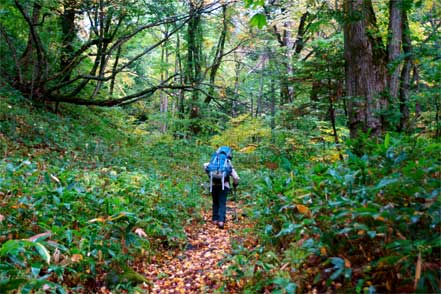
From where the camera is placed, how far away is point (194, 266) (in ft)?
15.8

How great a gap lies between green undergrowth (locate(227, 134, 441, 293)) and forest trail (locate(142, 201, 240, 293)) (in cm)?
44

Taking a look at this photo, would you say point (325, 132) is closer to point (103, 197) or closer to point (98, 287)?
point (103, 197)

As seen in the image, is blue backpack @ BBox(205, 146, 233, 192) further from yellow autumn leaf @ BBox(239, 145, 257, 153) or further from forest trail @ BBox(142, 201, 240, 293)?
yellow autumn leaf @ BBox(239, 145, 257, 153)

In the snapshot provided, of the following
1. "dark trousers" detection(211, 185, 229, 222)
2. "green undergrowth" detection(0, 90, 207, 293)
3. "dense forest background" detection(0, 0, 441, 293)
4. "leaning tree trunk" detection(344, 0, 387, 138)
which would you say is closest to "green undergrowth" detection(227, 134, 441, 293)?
"dense forest background" detection(0, 0, 441, 293)

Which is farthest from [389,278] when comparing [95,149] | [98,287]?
[95,149]

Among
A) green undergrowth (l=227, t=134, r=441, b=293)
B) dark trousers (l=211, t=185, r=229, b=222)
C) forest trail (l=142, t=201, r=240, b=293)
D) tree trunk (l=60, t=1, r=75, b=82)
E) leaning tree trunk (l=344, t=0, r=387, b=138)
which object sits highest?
tree trunk (l=60, t=1, r=75, b=82)

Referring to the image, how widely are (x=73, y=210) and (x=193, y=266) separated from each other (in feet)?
5.86

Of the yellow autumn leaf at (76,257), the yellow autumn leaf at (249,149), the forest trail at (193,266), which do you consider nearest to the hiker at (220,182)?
the forest trail at (193,266)

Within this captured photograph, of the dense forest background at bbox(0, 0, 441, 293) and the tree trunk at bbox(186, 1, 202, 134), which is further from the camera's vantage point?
the tree trunk at bbox(186, 1, 202, 134)

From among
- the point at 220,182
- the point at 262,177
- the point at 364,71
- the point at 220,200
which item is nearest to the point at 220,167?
the point at 220,182

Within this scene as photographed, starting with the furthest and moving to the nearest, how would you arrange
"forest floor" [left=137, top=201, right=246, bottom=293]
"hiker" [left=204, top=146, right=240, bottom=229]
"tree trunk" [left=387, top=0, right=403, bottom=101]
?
"hiker" [left=204, top=146, right=240, bottom=229]
"tree trunk" [left=387, top=0, right=403, bottom=101]
"forest floor" [left=137, top=201, right=246, bottom=293]

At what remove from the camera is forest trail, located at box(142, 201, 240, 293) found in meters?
4.14

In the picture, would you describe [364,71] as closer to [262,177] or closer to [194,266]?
[262,177]

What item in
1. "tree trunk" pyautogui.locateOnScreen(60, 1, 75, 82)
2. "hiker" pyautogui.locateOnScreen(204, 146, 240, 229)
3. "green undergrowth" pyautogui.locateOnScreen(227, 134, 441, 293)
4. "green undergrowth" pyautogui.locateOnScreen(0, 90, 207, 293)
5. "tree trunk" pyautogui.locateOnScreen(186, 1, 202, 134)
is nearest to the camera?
"green undergrowth" pyautogui.locateOnScreen(227, 134, 441, 293)
